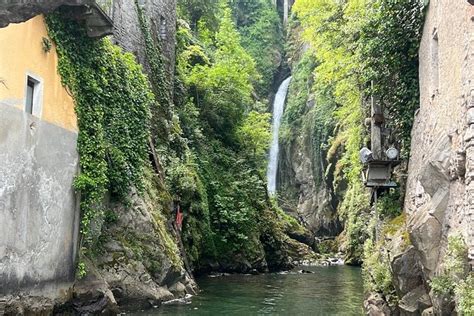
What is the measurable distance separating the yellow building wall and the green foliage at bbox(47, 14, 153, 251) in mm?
340

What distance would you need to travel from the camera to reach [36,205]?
11.8 m

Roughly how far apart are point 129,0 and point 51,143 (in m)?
10.6

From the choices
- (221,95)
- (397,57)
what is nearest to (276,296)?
(397,57)

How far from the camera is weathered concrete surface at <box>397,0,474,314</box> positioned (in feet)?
27.2

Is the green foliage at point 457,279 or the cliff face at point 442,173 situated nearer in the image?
the green foliage at point 457,279

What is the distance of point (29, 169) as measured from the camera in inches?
455

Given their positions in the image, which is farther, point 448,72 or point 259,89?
point 259,89

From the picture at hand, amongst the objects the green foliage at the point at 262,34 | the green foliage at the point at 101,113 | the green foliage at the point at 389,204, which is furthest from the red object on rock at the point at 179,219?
the green foliage at the point at 262,34

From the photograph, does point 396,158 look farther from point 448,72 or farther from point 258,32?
point 258,32

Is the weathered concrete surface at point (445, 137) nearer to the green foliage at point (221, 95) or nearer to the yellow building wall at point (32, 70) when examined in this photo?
the yellow building wall at point (32, 70)

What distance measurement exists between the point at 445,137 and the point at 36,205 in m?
8.78

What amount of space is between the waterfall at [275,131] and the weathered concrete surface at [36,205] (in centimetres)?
3237

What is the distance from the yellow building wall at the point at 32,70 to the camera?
36.4 ft

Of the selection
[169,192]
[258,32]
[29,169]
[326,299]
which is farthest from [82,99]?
[258,32]
